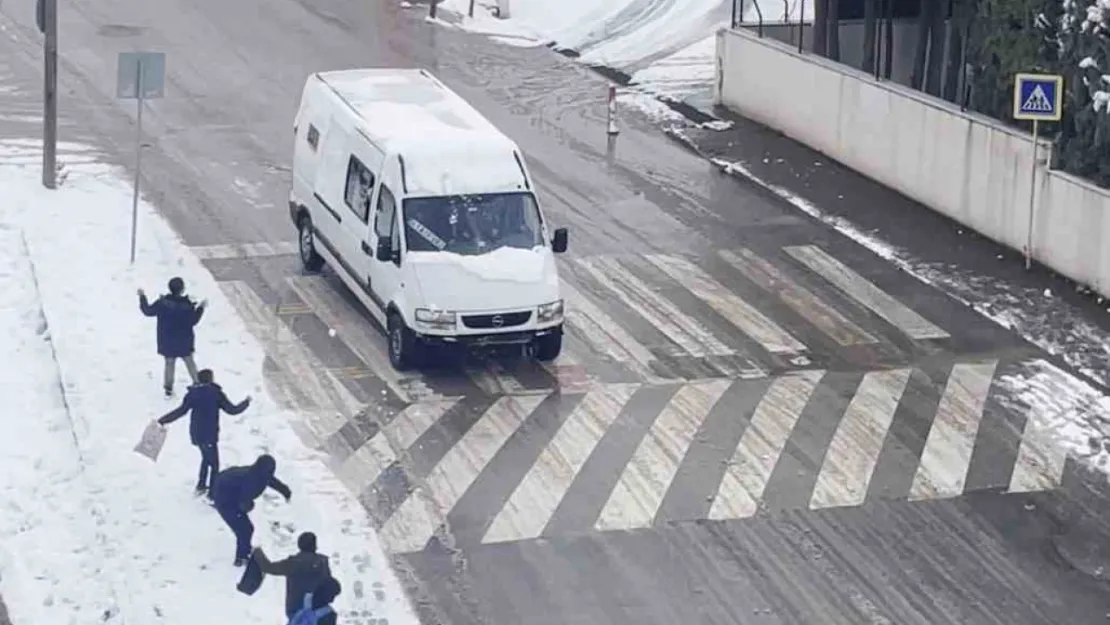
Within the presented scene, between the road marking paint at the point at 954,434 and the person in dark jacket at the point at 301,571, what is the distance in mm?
6366

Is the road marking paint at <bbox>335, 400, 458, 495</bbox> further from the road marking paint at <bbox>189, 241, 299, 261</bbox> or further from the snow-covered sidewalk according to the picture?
the road marking paint at <bbox>189, 241, 299, 261</bbox>

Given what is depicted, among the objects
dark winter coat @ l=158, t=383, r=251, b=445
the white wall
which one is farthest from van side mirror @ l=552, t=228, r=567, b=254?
the white wall

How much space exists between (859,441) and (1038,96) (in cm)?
678

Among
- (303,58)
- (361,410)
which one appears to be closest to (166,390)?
(361,410)

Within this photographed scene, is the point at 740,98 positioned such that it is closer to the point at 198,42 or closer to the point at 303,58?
the point at 303,58

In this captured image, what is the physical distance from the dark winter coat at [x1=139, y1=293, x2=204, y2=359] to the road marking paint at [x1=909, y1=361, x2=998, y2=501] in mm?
6730

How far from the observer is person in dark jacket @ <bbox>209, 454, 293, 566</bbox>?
14562 mm

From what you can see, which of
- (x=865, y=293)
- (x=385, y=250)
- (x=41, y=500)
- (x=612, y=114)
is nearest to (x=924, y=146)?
(x=865, y=293)

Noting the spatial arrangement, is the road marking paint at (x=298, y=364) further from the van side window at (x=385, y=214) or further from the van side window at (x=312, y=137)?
the van side window at (x=312, y=137)

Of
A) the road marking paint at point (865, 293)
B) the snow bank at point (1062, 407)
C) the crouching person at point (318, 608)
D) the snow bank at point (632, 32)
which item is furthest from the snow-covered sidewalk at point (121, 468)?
the snow bank at point (632, 32)

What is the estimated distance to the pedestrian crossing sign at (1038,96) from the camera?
23.3 meters

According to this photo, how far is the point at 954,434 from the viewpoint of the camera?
18766 mm

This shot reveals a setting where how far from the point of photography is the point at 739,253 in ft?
81.0

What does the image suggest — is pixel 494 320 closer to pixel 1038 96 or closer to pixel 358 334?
pixel 358 334
